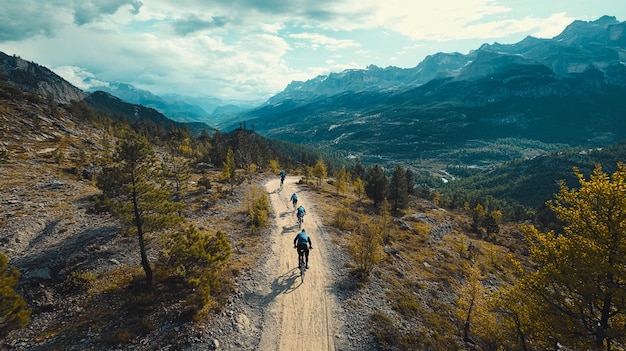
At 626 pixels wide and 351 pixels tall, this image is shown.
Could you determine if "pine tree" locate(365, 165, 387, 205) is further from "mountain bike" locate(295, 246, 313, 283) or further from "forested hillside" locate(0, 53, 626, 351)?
"mountain bike" locate(295, 246, 313, 283)

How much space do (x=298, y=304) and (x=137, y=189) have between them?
12495 mm

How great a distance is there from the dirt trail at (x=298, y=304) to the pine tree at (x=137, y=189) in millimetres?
8729

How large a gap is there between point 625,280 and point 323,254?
19.7 metres

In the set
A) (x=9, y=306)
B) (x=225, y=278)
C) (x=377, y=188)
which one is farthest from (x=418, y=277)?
(x=377, y=188)

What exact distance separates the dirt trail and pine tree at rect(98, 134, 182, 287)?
28.6 ft

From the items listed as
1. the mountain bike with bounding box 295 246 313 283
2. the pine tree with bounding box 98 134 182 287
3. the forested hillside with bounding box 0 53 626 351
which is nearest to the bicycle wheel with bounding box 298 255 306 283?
the mountain bike with bounding box 295 246 313 283

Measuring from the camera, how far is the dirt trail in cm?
1589

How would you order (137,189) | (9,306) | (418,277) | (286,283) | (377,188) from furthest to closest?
(377,188) → (418,277) → (286,283) → (137,189) → (9,306)

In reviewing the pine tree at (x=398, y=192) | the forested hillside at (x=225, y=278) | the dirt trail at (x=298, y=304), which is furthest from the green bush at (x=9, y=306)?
the pine tree at (x=398, y=192)

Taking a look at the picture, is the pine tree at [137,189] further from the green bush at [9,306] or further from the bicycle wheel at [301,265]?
the bicycle wheel at [301,265]

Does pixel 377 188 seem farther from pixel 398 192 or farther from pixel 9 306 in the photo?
pixel 9 306

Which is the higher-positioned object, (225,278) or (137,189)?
(137,189)

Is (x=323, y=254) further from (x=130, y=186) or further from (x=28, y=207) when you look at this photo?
(x=28, y=207)

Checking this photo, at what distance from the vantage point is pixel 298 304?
1891 cm
